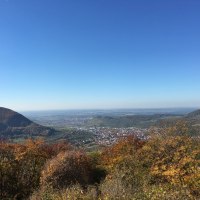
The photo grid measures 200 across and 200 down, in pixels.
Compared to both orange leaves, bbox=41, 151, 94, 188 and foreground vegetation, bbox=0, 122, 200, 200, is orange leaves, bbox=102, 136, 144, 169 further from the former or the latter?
orange leaves, bbox=41, 151, 94, 188

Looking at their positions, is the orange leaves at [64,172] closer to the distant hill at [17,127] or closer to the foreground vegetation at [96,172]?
the foreground vegetation at [96,172]

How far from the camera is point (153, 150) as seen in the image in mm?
26531

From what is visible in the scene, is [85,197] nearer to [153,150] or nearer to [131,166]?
[131,166]

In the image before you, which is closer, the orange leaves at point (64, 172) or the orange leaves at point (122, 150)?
the orange leaves at point (64, 172)

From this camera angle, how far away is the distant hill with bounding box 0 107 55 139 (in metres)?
146

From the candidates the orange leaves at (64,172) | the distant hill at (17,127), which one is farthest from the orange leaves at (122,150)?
the distant hill at (17,127)

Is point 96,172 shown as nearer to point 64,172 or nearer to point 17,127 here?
point 64,172

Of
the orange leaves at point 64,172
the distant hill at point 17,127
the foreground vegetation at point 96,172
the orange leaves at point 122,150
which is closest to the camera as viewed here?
the foreground vegetation at point 96,172

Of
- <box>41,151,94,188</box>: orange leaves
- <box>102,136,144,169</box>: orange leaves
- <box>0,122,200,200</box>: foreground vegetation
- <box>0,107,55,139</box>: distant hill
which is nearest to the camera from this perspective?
<box>0,122,200,200</box>: foreground vegetation

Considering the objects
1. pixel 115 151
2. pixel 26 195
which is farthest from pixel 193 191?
pixel 115 151

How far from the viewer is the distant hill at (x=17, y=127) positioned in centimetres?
14636

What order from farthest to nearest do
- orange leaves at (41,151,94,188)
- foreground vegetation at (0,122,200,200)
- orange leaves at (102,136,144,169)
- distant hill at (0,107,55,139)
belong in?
1. distant hill at (0,107,55,139)
2. orange leaves at (102,136,144,169)
3. orange leaves at (41,151,94,188)
4. foreground vegetation at (0,122,200,200)

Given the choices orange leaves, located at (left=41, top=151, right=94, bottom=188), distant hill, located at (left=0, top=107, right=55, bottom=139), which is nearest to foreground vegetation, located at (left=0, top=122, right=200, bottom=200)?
orange leaves, located at (left=41, top=151, right=94, bottom=188)

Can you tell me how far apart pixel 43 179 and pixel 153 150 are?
36.0 feet
